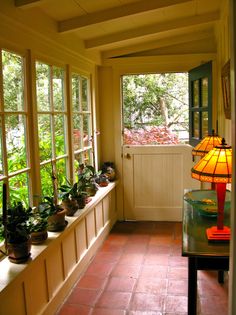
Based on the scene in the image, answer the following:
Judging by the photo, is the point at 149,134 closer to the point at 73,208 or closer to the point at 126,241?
the point at 126,241

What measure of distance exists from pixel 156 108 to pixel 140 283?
2.41m

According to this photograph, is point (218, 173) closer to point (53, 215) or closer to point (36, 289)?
point (53, 215)

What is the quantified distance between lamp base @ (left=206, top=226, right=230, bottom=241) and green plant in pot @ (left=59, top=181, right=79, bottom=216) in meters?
1.38

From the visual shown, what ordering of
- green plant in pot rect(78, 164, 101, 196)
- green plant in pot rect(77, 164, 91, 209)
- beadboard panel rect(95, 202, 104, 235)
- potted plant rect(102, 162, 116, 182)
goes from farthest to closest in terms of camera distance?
potted plant rect(102, 162, 116, 182) → beadboard panel rect(95, 202, 104, 235) → green plant in pot rect(78, 164, 101, 196) → green plant in pot rect(77, 164, 91, 209)

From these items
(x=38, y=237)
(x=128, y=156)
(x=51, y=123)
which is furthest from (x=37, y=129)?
(x=128, y=156)

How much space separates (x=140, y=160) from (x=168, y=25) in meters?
1.84

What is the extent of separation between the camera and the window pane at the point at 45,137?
2852 millimetres

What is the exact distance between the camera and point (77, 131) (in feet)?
12.3

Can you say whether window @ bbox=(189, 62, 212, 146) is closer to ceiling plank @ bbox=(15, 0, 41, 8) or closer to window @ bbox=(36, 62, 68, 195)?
window @ bbox=(36, 62, 68, 195)

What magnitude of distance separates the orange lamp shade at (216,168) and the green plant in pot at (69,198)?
135 centimetres

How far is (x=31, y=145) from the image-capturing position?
2.67 m

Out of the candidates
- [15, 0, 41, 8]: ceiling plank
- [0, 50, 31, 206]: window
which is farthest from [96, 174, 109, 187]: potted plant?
[15, 0, 41, 8]: ceiling plank

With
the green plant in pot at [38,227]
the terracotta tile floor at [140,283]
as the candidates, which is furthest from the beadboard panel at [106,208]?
the green plant in pot at [38,227]

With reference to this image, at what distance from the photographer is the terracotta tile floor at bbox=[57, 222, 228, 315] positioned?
2689mm
